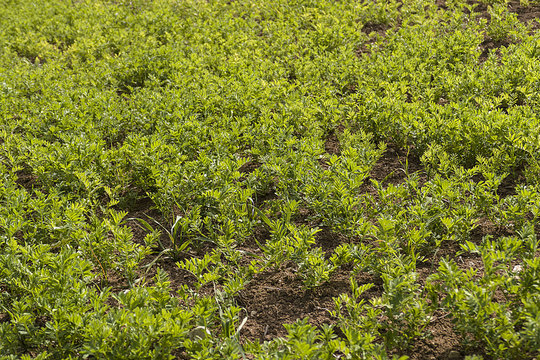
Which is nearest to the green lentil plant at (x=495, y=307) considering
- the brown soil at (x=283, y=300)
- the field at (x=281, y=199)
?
the field at (x=281, y=199)

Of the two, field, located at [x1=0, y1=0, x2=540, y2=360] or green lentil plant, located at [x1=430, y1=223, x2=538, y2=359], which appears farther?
field, located at [x1=0, y1=0, x2=540, y2=360]

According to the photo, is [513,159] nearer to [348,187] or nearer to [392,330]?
[348,187]

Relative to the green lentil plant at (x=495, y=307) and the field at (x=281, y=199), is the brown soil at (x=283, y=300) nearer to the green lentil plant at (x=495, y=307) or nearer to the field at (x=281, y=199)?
the field at (x=281, y=199)

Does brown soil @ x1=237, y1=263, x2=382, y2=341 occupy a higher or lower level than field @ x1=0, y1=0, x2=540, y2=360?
lower

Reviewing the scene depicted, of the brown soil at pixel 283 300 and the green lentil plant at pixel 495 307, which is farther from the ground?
the green lentil plant at pixel 495 307

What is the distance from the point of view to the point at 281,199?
4.49 m

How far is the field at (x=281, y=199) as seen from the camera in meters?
3.10

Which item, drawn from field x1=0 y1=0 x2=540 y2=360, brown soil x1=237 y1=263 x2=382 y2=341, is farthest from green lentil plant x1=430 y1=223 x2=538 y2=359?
brown soil x1=237 y1=263 x2=382 y2=341

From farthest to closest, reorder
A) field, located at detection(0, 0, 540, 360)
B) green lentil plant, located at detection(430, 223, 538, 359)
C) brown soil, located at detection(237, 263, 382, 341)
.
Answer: brown soil, located at detection(237, 263, 382, 341) → field, located at detection(0, 0, 540, 360) → green lentil plant, located at detection(430, 223, 538, 359)

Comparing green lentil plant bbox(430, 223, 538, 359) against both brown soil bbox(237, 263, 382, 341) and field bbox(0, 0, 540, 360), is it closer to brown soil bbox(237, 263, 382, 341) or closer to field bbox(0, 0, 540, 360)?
field bbox(0, 0, 540, 360)

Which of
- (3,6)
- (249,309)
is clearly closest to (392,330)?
(249,309)

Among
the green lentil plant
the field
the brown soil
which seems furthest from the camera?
the brown soil

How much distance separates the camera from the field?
3.10 m

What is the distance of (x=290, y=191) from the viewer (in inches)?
178
